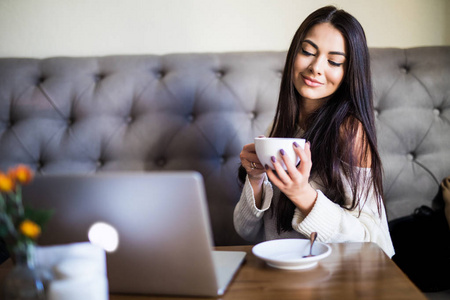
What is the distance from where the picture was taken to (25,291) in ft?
1.70

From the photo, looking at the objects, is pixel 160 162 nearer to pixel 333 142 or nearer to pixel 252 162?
pixel 252 162

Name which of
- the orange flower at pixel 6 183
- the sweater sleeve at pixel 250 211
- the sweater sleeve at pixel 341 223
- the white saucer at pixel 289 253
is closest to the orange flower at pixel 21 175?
the orange flower at pixel 6 183

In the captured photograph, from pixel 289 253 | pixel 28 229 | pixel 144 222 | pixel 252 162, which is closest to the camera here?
pixel 28 229

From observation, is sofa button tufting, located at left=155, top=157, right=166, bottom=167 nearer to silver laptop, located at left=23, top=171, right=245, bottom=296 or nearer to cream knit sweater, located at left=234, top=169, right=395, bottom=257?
cream knit sweater, located at left=234, top=169, right=395, bottom=257

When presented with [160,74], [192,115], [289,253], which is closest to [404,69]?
[192,115]

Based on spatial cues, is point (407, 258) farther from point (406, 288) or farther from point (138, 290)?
point (138, 290)

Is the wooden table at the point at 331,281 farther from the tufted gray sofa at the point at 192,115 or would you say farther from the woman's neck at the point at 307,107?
the tufted gray sofa at the point at 192,115

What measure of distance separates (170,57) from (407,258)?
3.60 ft

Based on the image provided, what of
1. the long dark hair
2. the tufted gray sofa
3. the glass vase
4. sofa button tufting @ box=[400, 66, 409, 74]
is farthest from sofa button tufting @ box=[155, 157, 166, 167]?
the glass vase

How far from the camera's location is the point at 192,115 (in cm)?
168

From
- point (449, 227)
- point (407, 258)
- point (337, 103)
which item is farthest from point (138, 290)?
point (449, 227)

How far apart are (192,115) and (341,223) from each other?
82 cm

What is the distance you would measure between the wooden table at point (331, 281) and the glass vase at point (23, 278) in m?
0.19

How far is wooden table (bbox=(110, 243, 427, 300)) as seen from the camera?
2.16 ft
